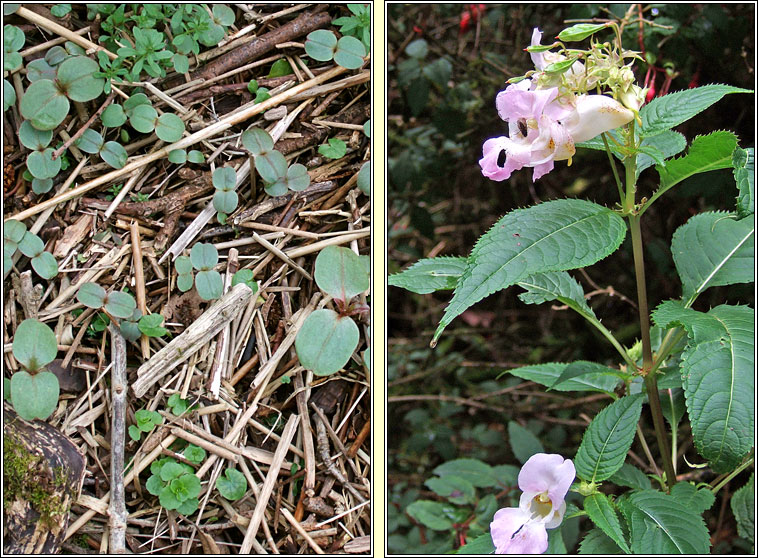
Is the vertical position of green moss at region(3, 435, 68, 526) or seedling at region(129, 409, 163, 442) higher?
seedling at region(129, 409, 163, 442)

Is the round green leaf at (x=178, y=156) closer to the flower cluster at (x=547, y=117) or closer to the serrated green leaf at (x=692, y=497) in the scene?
the flower cluster at (x=547, y=117)

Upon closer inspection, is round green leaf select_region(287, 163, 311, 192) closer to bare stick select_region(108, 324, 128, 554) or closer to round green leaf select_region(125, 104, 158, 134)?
round green leaf select_region(125, 104, 158, 134)

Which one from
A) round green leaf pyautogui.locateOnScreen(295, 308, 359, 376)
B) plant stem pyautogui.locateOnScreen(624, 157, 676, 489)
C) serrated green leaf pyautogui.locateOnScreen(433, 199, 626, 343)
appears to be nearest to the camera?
serrated green leaf pyautogui.locateOnScreen(433, 199, 626, 343)

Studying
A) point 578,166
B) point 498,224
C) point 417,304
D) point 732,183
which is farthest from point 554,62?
point 417,304

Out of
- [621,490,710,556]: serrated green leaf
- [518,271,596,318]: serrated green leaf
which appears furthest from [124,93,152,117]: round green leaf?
[621,490,710,556]: serrated green leaf

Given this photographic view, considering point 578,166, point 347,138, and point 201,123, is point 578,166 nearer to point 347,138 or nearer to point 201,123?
point 347,138

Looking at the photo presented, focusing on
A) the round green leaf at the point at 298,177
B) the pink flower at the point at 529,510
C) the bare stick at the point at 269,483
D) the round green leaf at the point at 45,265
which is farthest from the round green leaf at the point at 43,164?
the pink flower at the point at 529,510
